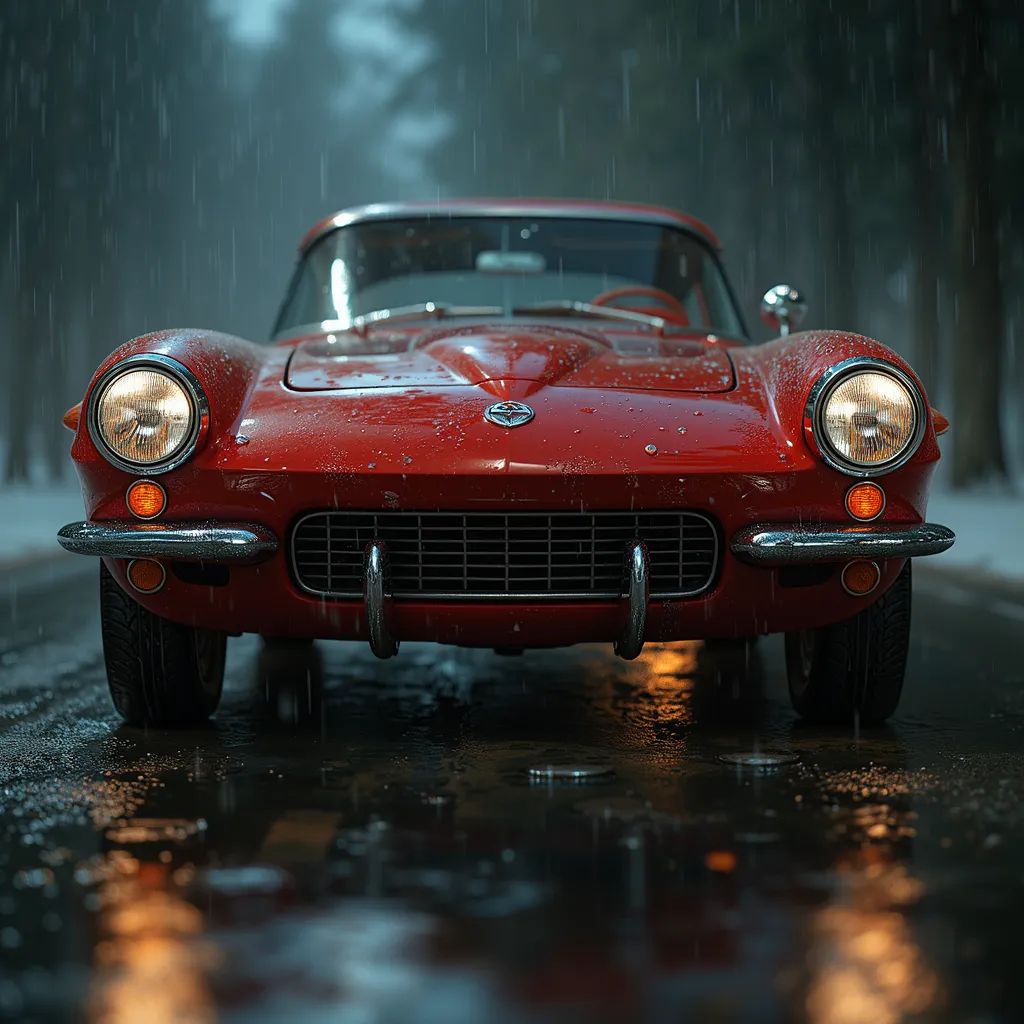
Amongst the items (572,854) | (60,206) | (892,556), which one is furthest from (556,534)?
(60,206)

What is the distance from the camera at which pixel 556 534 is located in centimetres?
398

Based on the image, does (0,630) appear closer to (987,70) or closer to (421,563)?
(421,563)

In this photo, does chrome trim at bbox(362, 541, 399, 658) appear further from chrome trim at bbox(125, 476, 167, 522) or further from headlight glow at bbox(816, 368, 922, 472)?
headlight glow at bbox(816, 368, 922, 472)

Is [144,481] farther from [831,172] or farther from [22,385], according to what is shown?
[22,385]

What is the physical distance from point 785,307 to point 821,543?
1940 mm

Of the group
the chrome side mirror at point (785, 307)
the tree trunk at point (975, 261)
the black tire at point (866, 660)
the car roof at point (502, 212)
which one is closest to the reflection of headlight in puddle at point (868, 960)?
the black tire at point (866, 660)

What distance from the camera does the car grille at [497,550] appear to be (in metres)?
3.98

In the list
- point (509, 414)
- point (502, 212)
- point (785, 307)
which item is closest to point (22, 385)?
point (502, 212)

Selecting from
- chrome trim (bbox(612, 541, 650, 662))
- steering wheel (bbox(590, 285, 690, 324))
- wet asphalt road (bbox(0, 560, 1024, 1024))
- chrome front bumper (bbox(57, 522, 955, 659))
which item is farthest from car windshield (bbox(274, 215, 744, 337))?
chrome trim (bbox(612, 541, 650, 662))

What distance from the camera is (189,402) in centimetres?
411

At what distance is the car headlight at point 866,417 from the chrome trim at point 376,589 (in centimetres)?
112

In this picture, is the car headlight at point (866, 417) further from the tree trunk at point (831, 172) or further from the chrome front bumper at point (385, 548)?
the tree trunk at point (831, 172)

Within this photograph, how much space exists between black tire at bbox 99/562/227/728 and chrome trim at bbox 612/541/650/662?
1.19 metres

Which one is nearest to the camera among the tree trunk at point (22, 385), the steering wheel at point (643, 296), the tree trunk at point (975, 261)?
the steering wheel at point (643, 296)
